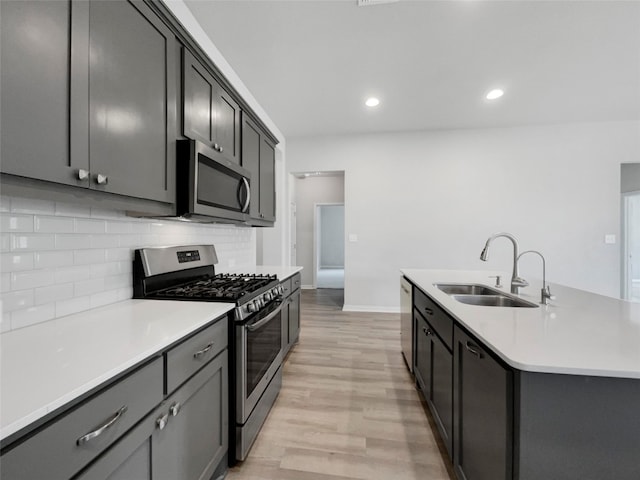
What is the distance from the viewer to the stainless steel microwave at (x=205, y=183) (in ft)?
5.16

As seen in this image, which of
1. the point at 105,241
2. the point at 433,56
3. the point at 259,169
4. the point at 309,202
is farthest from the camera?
the point at 309,202

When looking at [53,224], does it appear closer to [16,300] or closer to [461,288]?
[16,300]

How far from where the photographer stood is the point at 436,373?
5.60ft

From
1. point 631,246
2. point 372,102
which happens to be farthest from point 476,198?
point 631,246

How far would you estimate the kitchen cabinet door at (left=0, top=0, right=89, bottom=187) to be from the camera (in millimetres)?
768

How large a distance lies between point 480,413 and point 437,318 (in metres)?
0.61

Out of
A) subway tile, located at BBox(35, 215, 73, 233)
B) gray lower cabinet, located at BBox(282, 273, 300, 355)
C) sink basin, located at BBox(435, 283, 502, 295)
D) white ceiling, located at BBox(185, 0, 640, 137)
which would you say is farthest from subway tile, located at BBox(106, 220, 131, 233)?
→ sink basin, located at BBox(435, 283, 502, 295)

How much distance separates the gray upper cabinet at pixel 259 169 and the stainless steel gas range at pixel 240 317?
30.9 inches

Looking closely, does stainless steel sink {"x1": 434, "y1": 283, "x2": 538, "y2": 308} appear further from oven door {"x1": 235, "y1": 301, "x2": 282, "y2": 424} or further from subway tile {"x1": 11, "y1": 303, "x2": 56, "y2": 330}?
subway tile {"x1": 11, "y1": 303, "x2": 56, "y2": 330}

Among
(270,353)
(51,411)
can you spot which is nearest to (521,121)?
(270,353)

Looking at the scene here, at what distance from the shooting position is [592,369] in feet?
2.63

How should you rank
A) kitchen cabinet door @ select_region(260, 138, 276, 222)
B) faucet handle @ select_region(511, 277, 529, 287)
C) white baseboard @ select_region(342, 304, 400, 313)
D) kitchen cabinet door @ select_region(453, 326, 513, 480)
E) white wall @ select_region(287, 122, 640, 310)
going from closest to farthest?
kitchen cabinet door @ select_region(453, 326, 513, 480)
faucet handle @ select_region(511, 277, 529, 287)
kitchen cabinet door @ select_region(260, 138, 276, 222)
white wall @ select_region(287, 122, 640, 310)
white baseboard @ select_region(342, 304, 400, 313)

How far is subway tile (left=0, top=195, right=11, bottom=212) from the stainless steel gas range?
2.12ft

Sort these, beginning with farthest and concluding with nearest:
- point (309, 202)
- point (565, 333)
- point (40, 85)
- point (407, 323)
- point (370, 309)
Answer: point (309, 202)
point (370, 309)
point (407, 323)
point (565, 333)
point (40, 85)
